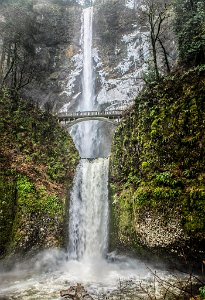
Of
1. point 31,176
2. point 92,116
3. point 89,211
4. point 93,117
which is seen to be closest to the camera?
point 31,176

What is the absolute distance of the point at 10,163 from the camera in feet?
54.7

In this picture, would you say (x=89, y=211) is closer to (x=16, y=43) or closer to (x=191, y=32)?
(x=191, y=32)

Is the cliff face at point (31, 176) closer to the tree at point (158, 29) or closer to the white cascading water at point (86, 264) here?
the white cascading water at point (86, 264)

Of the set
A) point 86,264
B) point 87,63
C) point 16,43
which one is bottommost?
point 86,264

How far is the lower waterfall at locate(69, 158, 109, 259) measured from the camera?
674 inches

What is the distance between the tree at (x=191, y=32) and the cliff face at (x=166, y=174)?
2570 millimetres

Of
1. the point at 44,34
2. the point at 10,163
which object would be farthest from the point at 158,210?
the point at 44,34

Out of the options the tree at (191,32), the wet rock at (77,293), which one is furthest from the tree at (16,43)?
the wet rock at (77,293)

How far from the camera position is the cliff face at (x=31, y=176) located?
49.8ft

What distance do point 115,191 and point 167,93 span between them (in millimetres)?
6052

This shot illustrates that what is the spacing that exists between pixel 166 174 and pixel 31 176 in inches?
282

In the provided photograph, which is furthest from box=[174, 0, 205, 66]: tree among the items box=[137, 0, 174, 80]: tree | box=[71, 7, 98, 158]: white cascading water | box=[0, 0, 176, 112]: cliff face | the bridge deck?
box=[71, 7, 98, 158]: white cascading water

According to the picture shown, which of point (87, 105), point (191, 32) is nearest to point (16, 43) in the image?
point (87, 105)

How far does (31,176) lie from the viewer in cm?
1692
